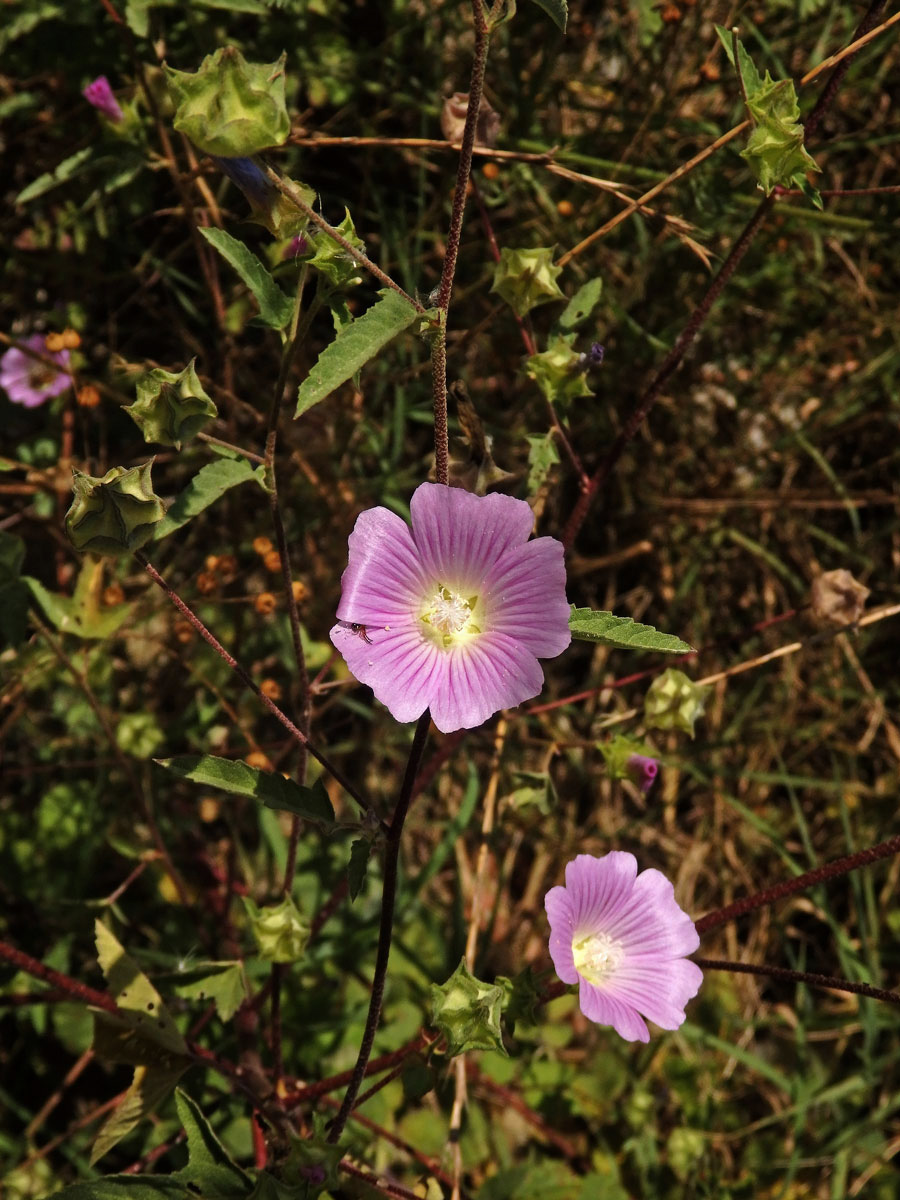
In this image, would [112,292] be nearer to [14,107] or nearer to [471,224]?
[14,107]

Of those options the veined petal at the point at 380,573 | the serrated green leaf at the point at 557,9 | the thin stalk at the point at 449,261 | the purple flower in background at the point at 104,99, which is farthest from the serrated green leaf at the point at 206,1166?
Answer: the purple flower in background at the point at 104,99

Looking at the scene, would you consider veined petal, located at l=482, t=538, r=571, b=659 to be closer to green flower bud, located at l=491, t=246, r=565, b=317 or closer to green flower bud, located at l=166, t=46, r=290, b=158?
green flower bud, located at l=491, t=246, r=565, b=317

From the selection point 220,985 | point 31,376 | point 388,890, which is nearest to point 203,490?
point 388,890

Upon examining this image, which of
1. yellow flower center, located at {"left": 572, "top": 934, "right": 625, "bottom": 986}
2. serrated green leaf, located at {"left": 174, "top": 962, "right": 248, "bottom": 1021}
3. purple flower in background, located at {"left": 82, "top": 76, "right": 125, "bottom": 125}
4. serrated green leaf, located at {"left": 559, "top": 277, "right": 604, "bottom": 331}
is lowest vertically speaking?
serrated green leaf, located at {"left": 174, "top": 962, "right": 248, "bottom": 1021}

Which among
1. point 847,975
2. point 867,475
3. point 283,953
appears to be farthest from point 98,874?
point 867,475

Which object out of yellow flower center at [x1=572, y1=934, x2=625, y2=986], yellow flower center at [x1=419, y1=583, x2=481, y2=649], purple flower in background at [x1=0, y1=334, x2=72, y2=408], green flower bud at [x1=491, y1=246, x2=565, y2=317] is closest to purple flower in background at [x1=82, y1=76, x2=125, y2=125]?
purple flower in background at [x1=0, y1=334, x2=72, y2=408]
